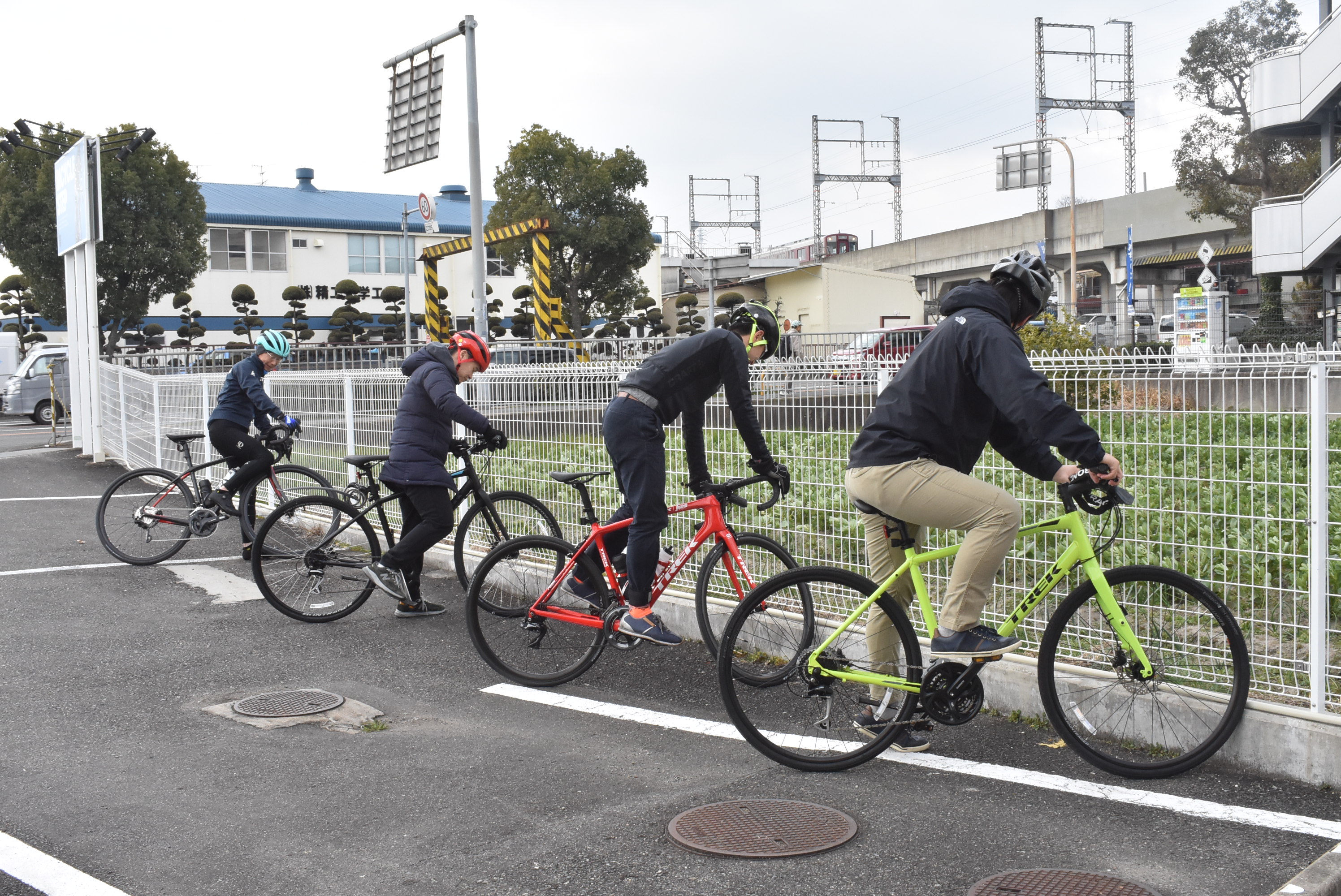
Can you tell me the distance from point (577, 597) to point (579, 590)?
0.04 m

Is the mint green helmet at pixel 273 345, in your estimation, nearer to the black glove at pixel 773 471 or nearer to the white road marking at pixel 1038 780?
the white road marking at pixel 1038 780

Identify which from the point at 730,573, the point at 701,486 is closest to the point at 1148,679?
the point at 730,573

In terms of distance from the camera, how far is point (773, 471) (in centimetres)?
536

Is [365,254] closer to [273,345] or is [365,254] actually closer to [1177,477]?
[273,345]

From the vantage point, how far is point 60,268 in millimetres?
39719

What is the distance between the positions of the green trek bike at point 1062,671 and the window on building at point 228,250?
170 feet

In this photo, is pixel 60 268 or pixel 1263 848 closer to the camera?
pixel 1263 848

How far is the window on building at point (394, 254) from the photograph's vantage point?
57000 mm

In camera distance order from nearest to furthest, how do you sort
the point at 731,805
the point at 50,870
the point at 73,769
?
the point at 50,870, the point at 731,805, the point at 73,769

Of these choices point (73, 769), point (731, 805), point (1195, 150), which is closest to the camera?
point (731, 805)

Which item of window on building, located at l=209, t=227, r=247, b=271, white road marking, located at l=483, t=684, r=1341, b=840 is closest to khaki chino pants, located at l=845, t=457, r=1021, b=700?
white road marking, located at l=483, t=684, r=1341, b=840

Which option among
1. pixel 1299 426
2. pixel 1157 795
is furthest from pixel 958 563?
pixel 1299 426

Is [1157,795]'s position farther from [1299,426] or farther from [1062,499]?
[1299,426]

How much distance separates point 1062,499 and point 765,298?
55.0m
